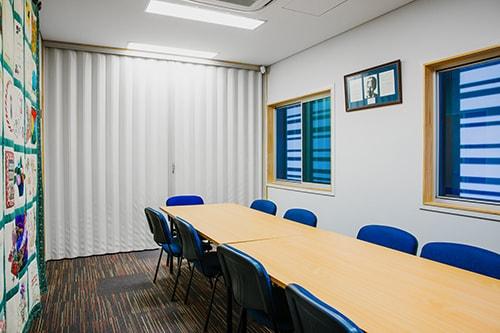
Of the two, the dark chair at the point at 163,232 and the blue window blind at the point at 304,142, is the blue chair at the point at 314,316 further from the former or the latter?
the blue window blind at the point at 304,142

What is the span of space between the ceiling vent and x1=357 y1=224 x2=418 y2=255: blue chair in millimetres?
2194

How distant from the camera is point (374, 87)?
376cm

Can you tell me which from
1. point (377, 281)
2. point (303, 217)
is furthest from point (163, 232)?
point (377, 281)

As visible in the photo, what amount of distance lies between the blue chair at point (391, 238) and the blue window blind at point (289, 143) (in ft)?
8.90

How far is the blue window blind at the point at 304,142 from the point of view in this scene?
4805 mm

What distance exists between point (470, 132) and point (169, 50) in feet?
12.3

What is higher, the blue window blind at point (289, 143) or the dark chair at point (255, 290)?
the blue window blind at point (289, 143)

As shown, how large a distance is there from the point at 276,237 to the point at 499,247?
167 centimetres

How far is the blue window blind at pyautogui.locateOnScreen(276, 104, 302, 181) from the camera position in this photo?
5.43m

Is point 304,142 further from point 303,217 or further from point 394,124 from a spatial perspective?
point 303,217

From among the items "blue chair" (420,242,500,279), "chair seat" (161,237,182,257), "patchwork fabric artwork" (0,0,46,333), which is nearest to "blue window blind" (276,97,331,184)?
"chair seat" (161,237,182,257)

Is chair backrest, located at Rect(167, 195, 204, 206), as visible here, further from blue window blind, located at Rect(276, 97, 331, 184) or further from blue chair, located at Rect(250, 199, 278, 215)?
blue window blind, located at Rect(276, 97, 331, 184)

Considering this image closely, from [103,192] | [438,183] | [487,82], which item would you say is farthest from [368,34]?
[103,192]

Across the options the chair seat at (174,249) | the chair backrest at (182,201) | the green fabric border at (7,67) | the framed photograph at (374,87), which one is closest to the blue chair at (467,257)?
the framed photograph at (374,87)
